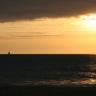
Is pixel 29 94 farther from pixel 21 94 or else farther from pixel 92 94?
pixel 92 94

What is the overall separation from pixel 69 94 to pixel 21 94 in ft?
11.7

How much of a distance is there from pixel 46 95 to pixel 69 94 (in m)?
1.95

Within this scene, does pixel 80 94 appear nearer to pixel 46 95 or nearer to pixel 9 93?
pixel 46 95

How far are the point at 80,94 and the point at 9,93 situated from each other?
5260 millimetres

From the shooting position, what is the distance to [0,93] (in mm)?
26844

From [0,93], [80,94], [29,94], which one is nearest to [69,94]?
[80,94]

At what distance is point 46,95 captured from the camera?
26.2 metres

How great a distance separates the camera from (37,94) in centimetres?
2683

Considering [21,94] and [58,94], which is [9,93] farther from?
[58,94]

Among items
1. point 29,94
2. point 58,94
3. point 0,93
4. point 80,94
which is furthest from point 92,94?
point 0,93

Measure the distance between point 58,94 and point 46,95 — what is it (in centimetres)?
120

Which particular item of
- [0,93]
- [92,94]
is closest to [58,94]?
[92,94]

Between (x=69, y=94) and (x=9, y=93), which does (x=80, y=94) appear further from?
(x=9, y=93)

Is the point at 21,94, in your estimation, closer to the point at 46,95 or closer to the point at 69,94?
the point at 46,95
